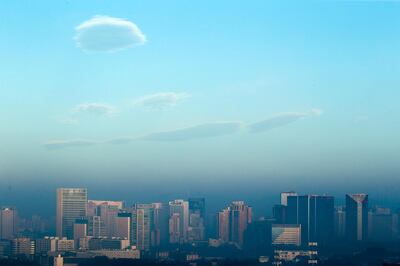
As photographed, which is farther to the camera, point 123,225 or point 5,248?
point 123,225

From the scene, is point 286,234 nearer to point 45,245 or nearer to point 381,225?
point 381,225

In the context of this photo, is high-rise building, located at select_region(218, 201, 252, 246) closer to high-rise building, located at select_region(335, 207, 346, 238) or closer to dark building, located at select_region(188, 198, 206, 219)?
dark building, located at select_region(188, 198, 206, 219)

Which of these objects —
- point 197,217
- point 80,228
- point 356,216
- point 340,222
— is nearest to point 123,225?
point 80,228

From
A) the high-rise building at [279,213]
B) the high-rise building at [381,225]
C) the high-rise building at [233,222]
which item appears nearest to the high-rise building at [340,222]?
the high-rise building at [381,225]

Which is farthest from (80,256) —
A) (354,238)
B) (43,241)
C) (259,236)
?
(354,238)

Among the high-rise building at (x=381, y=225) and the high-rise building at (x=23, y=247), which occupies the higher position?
the high-rise building at (x=381, y=225)

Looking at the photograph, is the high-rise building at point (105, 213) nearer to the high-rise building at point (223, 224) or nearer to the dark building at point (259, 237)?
the high-rise building at point (223, 224)
